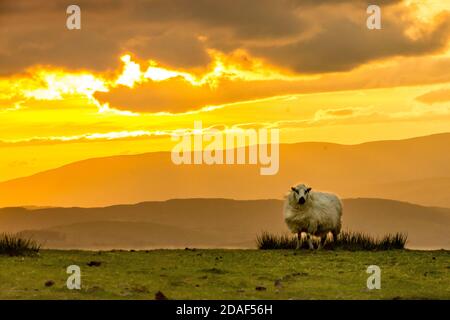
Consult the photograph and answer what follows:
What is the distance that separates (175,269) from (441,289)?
635 cm

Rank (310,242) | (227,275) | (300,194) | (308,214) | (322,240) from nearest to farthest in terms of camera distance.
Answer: (227,275) → (310,242) → (300,194) → (308,214) → (322,240)

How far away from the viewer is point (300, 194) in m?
26.4

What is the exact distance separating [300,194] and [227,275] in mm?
7614

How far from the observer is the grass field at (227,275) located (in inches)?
667

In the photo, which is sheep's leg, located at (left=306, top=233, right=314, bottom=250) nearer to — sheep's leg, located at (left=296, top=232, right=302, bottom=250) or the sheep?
the sheep

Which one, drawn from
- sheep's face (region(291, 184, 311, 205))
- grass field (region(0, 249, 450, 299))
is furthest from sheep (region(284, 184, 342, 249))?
grass field (region(0, 249, 450, 299))

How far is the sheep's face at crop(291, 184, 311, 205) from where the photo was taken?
2636 cm

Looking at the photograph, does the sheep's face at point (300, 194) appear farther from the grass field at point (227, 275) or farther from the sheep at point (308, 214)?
the grass field at point (227, 275)

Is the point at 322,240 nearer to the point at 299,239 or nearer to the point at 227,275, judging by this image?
the point at 299,239

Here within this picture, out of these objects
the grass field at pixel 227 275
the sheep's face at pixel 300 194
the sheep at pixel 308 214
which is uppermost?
the sheep's face at pixel 300 194

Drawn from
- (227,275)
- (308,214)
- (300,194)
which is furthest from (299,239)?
(227,275)

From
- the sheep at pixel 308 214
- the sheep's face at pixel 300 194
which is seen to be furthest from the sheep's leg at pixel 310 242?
the sheep's face at pixel 300 194
